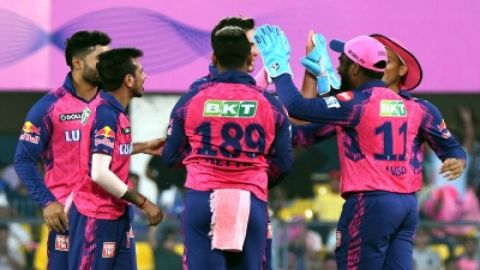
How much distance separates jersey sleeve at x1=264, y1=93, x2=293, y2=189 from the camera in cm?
755

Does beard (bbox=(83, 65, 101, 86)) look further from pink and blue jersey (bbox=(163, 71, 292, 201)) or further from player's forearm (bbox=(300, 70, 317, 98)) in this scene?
pink and blue jersey (bbox=(163, 71, 292, 201))

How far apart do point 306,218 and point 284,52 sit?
5.53m

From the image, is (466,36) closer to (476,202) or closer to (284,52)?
(476,202)

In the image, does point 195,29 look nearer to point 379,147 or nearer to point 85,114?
point 85,114


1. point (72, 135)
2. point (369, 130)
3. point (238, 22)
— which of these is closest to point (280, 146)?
point (369, 130)

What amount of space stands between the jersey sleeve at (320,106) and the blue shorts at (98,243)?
4.43 feet

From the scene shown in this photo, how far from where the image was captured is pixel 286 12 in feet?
44.2

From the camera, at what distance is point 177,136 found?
25.0 ft

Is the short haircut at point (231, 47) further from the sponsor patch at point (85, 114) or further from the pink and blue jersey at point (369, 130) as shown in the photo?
the sponsor patch at point (85, 114)

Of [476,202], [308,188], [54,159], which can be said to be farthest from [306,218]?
[54,159]

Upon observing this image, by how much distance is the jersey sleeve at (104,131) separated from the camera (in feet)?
27.2

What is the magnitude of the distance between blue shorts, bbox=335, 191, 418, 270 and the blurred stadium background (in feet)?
14.2

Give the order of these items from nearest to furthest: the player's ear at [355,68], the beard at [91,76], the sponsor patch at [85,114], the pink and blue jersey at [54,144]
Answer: the player's ear at [355,68]
the sponsor patch at [85,114]
the pink and blue jersey at [54,144]
the beard at [91,76]

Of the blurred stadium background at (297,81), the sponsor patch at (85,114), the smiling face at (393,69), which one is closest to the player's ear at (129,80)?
the sponsor patch at (85,114)
